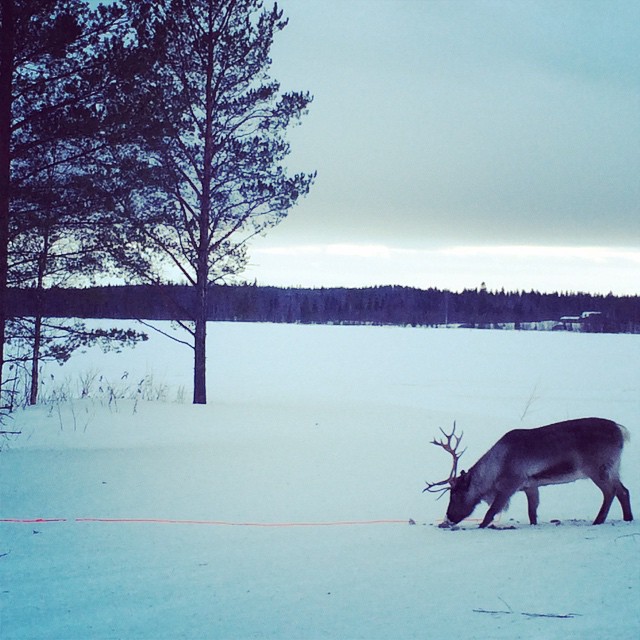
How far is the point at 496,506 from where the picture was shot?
6.92m

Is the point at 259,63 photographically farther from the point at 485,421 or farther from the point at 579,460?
the point at 579,460

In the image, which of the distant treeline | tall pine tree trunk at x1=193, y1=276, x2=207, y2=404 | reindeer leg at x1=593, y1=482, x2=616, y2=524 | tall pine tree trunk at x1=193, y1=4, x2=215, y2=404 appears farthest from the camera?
the distant treeline

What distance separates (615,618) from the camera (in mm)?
3861

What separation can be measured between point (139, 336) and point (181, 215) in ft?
13.3

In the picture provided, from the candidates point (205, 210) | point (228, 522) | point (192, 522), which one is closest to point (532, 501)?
point (228, 522)

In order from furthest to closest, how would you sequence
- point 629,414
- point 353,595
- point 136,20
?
point 629,414, point 136,20, point 353,595

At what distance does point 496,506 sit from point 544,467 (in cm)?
67

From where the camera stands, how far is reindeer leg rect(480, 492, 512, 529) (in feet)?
22.6

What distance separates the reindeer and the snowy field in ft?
1.14

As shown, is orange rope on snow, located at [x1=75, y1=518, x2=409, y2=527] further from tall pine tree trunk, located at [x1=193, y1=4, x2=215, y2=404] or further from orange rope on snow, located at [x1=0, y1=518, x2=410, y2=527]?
tall pine tree trunk, located at [x1=193, y1=4, x2=215, y2=404]

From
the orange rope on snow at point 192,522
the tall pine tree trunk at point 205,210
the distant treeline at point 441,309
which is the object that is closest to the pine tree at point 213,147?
the tall pine tree trunk at point 205,210

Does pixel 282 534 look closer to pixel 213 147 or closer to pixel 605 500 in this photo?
pixel 605 500

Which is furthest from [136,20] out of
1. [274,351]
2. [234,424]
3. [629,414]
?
[274,351]

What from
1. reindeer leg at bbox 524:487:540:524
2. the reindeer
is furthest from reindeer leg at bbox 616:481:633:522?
reindeer leg at bbox 524:487:540:524
